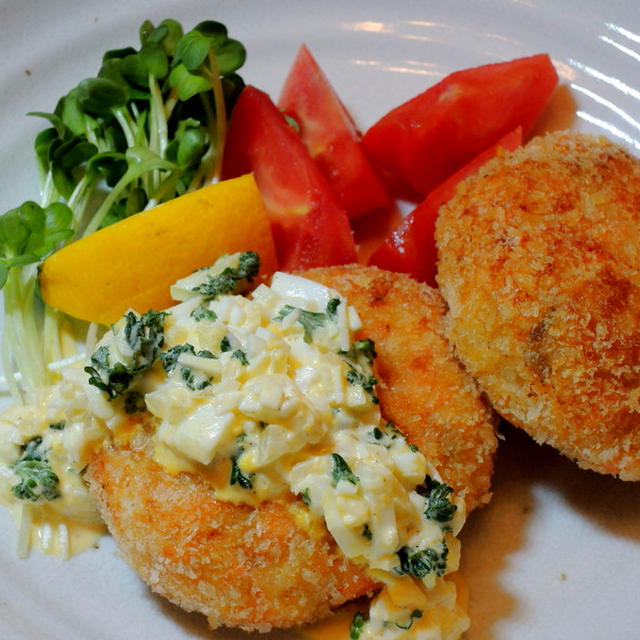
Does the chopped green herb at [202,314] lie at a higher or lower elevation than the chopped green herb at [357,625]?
higher

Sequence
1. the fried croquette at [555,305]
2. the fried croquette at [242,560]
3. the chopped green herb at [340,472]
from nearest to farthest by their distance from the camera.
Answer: the chopped green herb at [340,472] → the fried croquette at [242,560] → the fried croquette at [555,305]

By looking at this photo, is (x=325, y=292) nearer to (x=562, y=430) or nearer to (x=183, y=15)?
(x=562, y=430)

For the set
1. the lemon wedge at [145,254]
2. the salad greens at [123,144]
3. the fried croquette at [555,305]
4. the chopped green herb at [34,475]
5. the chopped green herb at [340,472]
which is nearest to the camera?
the chopped green herb at [340,472]

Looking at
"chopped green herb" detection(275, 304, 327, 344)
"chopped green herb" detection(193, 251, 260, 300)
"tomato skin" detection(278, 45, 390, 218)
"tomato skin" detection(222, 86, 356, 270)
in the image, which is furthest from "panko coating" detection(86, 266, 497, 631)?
"tomato skin" detection(278, 45, 390, 218)

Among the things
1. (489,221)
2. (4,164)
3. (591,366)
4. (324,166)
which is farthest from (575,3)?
(4,164)

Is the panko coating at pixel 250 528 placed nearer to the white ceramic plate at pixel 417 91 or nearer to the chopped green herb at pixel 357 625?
the chopped green herb at pixel 357 625

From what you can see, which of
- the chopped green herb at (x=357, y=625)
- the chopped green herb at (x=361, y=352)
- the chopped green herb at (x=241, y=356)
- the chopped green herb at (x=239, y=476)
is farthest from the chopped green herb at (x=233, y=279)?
the chopped green herb at (x=357, y=625)
